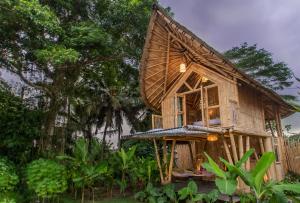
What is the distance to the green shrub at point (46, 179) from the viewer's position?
8.29m

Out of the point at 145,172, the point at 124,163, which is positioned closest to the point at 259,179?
the point at 145,172

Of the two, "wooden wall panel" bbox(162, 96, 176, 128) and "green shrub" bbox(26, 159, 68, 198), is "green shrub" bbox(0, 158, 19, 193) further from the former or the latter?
"wooden wall panel" bbox(162, 96, 176, 128)

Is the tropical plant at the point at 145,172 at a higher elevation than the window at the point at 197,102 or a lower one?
lower

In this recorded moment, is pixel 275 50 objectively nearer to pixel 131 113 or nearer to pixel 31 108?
pixel 131 113

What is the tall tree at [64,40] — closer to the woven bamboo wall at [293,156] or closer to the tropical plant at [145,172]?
the tropical plant at [145,172]

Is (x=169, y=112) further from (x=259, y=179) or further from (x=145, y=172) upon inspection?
(x=259, y=179)

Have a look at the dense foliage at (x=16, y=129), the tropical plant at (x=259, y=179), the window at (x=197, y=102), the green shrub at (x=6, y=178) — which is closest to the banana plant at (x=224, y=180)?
the tropical plant at (x=259, y=179)

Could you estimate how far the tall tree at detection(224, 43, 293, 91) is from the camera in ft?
62.3

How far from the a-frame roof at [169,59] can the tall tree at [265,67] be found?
5940mm

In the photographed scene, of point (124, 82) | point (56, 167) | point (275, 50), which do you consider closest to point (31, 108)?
point (56, 167)

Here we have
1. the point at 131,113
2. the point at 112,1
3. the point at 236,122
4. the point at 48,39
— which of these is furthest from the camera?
the point at 131,113

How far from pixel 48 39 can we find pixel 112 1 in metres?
3.43

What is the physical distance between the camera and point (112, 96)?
17062 mm

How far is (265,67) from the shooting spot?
1928 cm
